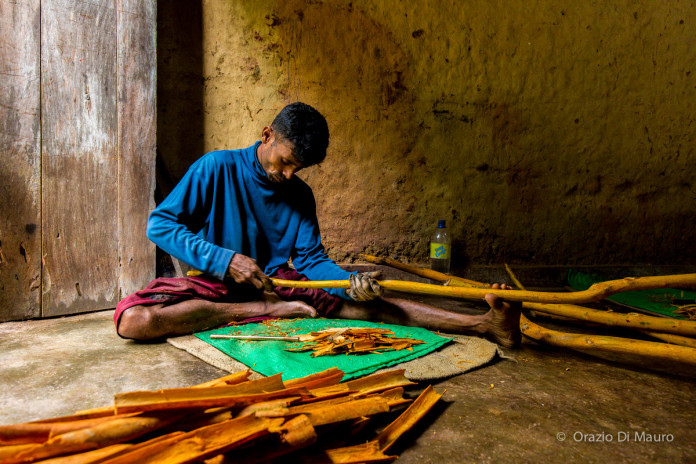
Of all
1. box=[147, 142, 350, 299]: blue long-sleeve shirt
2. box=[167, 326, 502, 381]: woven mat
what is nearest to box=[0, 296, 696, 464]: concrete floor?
box=[167, 326, 502, 381]: woven mat

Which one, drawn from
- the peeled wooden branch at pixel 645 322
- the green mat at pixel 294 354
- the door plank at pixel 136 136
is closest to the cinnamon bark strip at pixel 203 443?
the green mat at pixel 294 354

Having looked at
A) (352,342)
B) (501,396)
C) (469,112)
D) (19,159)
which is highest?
(469,112)

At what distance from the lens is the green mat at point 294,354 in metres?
1.78

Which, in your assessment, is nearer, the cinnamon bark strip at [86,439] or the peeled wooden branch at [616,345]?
the cinnamon bark strip at [86,439]

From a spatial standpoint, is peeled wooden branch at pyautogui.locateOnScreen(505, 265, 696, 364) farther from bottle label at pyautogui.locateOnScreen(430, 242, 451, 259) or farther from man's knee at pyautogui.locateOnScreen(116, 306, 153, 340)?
man's knee at pyautogui.locateOnScreen(116, 306, 153, 340)

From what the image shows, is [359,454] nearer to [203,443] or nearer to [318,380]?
[318,380]

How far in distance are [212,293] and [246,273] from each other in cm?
29

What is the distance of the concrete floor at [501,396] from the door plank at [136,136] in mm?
836

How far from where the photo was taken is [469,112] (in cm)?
401

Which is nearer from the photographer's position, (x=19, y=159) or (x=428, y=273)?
(x=19, y=159)

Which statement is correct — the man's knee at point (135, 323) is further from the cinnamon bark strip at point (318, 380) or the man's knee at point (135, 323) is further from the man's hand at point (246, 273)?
the cinnamon bark strip at point (318, 380)

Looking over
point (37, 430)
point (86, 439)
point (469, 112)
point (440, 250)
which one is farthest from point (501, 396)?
point (469, 112)

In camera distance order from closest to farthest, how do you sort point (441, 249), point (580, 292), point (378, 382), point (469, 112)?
point (378, 382) < point (580, 292) < point (441, 249) < point (469, 112)

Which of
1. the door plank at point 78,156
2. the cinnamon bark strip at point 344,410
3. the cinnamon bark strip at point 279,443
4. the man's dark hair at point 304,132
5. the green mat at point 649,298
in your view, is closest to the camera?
the cinnamon bark strip at point 279,443
